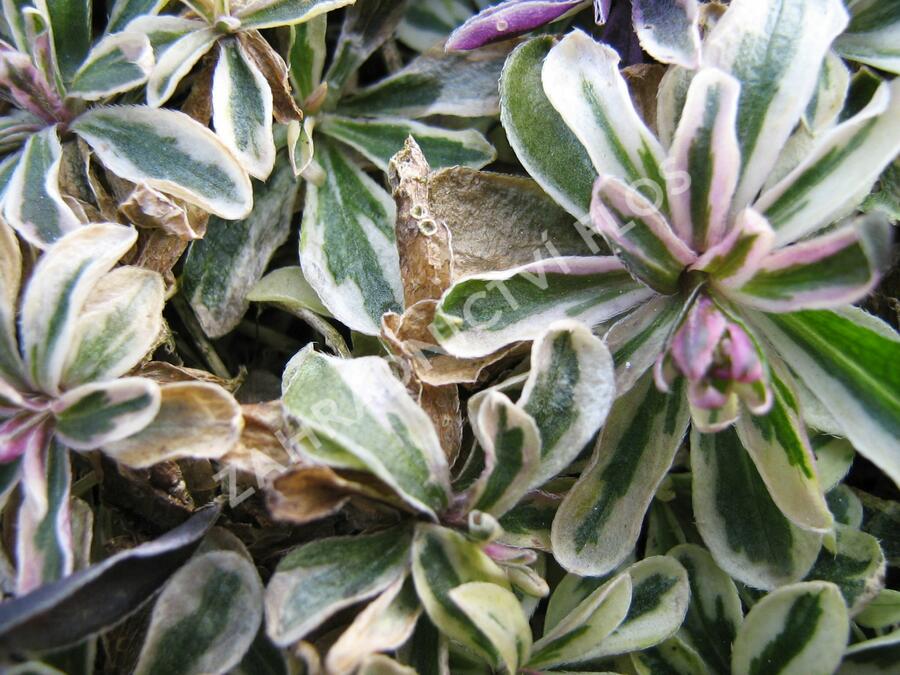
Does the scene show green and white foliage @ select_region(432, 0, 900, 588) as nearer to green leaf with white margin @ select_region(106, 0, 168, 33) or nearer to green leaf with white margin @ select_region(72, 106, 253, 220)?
green leaf with white margin @ select_region(72, 106, 253, 220)

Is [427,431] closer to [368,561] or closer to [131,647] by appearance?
[368,561]

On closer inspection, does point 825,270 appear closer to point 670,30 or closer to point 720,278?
point 720,278

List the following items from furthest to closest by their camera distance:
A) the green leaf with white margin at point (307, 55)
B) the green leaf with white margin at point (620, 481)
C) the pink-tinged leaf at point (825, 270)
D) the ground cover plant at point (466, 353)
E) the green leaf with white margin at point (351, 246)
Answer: the green leaf with white margin at point (307, 55) → the green leaf with white margin at point (351, 246) → the green leaf with white margin at point (620, 481) → the ground cover plant at point (466, 353) → the pink-tinged leaf at point (825, 270)

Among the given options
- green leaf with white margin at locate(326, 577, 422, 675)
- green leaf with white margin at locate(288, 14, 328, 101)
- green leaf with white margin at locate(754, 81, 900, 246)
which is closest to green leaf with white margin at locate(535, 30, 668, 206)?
green leaf with white margin at locate(754, 81, 900, 246)

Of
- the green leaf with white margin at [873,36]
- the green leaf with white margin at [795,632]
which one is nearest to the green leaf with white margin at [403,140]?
the green leaf with white margin at [873,36]

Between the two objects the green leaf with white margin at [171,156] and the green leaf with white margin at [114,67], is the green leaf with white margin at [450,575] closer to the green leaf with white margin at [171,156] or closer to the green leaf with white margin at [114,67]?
the green leaf with white margin at [171,156]

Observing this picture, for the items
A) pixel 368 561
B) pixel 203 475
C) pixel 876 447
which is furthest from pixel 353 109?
pixel 876 447

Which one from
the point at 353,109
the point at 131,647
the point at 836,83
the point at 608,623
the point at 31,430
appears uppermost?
the point at 836,83
